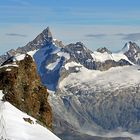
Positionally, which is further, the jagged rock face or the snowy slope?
the jagged rock face

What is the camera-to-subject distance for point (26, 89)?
84.2 meters

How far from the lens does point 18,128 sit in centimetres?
5603

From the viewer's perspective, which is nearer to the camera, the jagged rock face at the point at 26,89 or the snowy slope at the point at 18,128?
the snowy slope at the point at 18,128

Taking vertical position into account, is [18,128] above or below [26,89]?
below

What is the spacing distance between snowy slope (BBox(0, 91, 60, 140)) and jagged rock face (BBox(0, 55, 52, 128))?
10110 mm

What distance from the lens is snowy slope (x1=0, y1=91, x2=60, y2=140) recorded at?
171 feet

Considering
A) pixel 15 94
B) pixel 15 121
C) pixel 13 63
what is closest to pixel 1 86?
pixel 15 94

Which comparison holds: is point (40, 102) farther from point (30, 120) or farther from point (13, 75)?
point (30, 120)

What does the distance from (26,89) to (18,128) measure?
2834 cm

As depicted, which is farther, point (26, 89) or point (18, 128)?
point (26, 89)

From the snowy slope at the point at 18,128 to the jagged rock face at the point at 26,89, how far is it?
1011cm

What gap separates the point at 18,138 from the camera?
51156 mm

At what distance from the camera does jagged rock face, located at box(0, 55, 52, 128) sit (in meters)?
77.9

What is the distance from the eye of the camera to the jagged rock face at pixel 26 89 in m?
77.9
